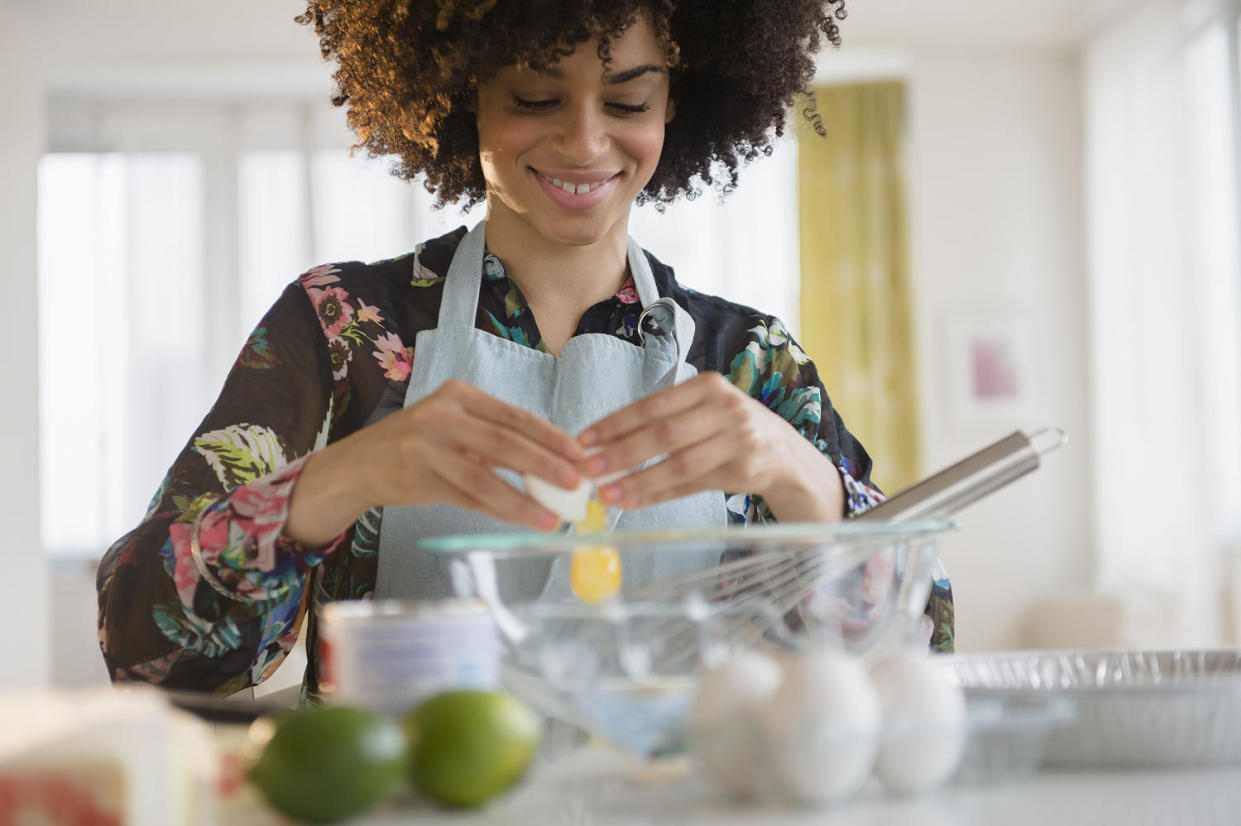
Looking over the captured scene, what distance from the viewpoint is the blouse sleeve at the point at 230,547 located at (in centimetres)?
106

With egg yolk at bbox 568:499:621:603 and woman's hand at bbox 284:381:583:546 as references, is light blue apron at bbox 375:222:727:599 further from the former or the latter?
egg yolk at bbox 568:499:621:603

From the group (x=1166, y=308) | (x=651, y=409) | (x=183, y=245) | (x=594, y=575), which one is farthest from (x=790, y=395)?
(x=183, y=245)

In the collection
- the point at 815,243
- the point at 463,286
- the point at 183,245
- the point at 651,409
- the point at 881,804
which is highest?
the point at 183,245

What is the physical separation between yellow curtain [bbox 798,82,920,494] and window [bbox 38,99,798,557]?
0.14 metres

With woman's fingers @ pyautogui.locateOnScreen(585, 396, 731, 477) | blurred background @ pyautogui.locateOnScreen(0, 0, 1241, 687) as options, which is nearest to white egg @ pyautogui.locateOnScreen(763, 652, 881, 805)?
woman's fingers @ pyautogui.locateOnScreen(585, 396, 731, 477)

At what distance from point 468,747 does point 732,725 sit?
13cm

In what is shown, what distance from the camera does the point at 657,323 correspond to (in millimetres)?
1578

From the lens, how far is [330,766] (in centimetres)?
59

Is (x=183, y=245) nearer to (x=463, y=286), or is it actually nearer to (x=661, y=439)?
(x=463, y=286)

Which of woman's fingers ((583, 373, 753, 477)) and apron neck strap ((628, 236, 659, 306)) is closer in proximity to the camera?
woman's fingers ((583, 373, 753, 477))

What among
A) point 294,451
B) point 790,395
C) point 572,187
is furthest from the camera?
point 790,395

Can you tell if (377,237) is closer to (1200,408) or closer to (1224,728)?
(1200,408)

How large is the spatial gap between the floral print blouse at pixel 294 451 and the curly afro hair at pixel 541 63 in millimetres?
196

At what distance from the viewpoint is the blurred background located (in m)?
→ 5.31
